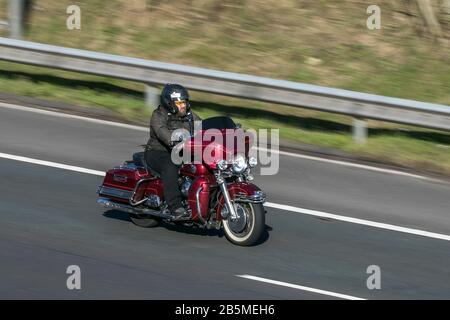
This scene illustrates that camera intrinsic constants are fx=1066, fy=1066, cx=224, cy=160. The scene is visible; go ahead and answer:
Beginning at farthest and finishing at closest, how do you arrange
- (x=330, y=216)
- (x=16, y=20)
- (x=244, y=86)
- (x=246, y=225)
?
(x=16, y=20)
(x=244, y=86)
(x=330, y=216)
(x=246, y=225)

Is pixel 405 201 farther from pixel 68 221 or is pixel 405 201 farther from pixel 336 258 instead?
pixel 68 221

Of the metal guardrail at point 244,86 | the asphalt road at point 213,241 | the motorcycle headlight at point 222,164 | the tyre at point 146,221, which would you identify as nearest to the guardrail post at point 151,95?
the metal guardrail at point 244,86

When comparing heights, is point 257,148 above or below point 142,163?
above

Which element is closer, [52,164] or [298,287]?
[298,287]

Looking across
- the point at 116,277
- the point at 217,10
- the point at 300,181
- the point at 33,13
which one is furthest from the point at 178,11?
the point at 116,277

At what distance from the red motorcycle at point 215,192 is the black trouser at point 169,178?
0.36 ft

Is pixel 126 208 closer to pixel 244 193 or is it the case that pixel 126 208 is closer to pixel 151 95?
pixel 244 193

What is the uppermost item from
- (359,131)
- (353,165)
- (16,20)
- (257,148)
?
(16,20)

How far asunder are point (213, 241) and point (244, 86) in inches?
223

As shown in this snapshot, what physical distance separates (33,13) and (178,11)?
297 centimetres

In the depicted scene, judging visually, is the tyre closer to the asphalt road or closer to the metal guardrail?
the asphalt road

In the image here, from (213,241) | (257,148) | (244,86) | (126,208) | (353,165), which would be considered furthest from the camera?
(244,86)

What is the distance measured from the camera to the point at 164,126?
11.5m

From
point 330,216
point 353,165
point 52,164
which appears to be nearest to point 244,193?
point 330,216
